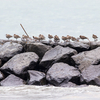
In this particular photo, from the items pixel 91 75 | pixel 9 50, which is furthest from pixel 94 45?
pixel 9 50

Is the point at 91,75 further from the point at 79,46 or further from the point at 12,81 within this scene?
the point at 12,81

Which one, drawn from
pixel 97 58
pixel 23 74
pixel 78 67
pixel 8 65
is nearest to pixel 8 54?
pixel 8 65

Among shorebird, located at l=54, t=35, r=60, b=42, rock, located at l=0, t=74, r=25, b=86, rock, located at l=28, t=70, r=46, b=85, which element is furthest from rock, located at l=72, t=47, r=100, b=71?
rock, located at l=0, t=74, r=25, b=86

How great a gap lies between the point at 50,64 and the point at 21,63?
5.00ft

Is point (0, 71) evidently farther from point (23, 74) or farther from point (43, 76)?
point (43, 76)

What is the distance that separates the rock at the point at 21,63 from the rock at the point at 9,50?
0.73 metres

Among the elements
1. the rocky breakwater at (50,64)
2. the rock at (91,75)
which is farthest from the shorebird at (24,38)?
the rock at (91,75)

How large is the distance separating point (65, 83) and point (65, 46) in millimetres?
3416

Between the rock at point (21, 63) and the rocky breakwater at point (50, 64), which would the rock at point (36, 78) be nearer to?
the rocky breakwater at point (50, 64)

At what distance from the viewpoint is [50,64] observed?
11312mm

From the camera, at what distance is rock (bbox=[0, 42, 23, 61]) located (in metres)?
12.5

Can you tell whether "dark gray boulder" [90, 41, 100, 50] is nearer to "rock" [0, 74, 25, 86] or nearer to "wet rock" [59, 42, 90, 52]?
"wet rock" [59, 42, 90, 52]

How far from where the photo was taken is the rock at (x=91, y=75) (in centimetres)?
923

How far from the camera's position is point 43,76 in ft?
33.9
